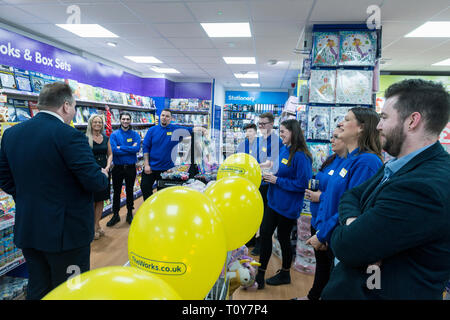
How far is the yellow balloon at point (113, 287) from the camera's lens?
536 mm

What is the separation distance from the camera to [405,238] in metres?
0.79

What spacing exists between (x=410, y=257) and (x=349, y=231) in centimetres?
19

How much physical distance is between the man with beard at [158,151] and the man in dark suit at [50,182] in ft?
7.59

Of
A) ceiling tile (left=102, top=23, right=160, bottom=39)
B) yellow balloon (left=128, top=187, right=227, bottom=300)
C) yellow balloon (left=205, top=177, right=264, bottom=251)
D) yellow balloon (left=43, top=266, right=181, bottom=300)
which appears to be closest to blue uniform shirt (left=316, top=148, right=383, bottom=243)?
yellow balloon (left=205, top=177, right=264, bottom=251)

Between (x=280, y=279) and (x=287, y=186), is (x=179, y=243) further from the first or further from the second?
(x=280, y=279)

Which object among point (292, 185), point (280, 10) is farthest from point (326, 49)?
point (292, 185)

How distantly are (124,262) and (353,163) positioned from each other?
116 inches

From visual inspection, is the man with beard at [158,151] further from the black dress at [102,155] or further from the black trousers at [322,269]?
the black trousers at [322,269]

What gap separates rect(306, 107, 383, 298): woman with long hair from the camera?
1.59 m

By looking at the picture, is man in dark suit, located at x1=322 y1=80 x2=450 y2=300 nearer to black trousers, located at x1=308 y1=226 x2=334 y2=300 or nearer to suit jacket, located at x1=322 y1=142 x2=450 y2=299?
suit jacket, located at x1=322 y1=142 x2=450 y2=299
